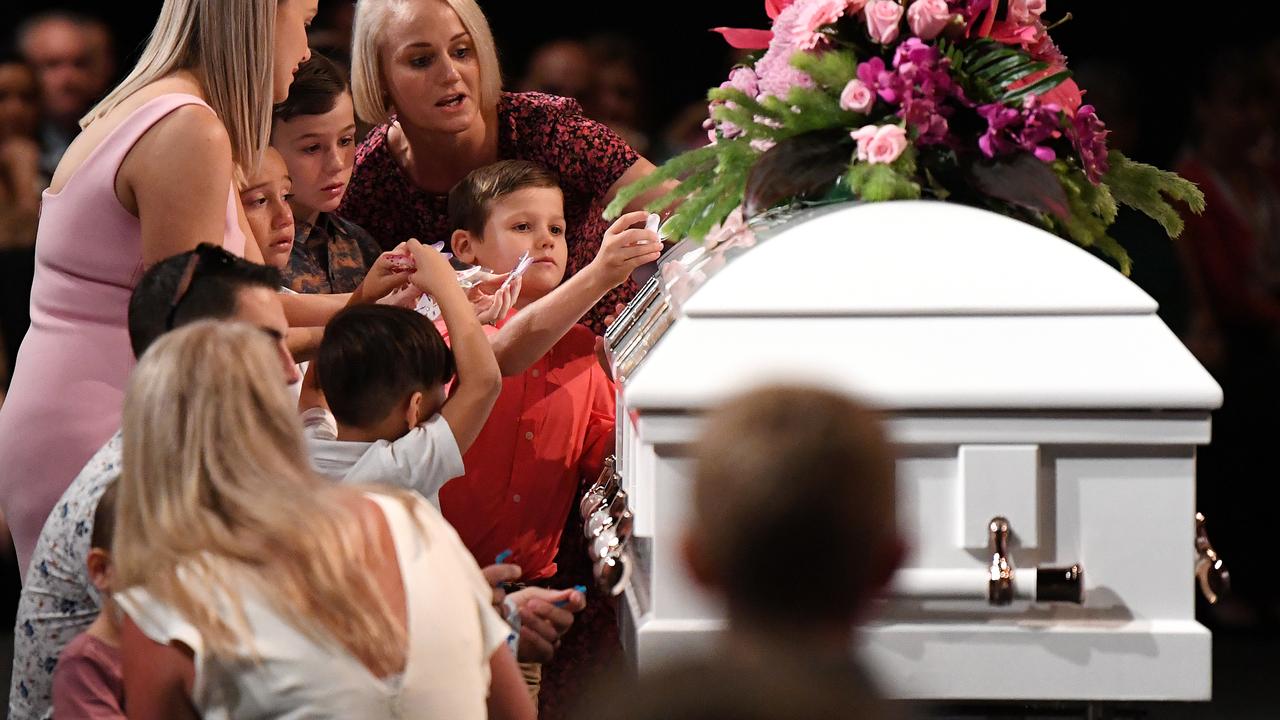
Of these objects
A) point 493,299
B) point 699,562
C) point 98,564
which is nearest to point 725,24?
point 493,299

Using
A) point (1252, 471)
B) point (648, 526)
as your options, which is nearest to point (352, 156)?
point (648, 526)

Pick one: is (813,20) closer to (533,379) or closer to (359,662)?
(533,379)

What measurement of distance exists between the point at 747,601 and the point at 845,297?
0.64 meters

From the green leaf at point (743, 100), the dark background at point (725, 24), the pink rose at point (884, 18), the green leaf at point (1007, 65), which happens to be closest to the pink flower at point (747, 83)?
the green leaf at point (743, 100)

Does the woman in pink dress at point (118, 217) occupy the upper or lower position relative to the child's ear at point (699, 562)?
upper

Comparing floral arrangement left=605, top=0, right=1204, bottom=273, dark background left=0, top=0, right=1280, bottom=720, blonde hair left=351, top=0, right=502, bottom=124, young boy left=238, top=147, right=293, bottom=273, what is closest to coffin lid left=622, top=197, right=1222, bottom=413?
floral arrangement left=605, top=0, right=1204, bottom=273

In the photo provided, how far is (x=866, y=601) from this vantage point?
1306 mm

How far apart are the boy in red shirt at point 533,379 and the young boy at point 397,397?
0.75 feet

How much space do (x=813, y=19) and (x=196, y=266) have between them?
84cm

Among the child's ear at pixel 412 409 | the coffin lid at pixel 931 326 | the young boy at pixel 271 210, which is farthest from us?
the young boy at pixel 271 210

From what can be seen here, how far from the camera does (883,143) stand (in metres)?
2.00

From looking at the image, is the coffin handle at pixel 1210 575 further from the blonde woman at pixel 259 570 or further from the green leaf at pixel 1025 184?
the blonde woman at pixel 259 570

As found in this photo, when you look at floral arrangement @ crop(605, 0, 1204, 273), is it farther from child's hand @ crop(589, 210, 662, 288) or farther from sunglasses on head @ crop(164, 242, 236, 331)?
sunglasses on head @ crop(164, 242, 236, 331)

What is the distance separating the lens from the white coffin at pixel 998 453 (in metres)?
1.78
